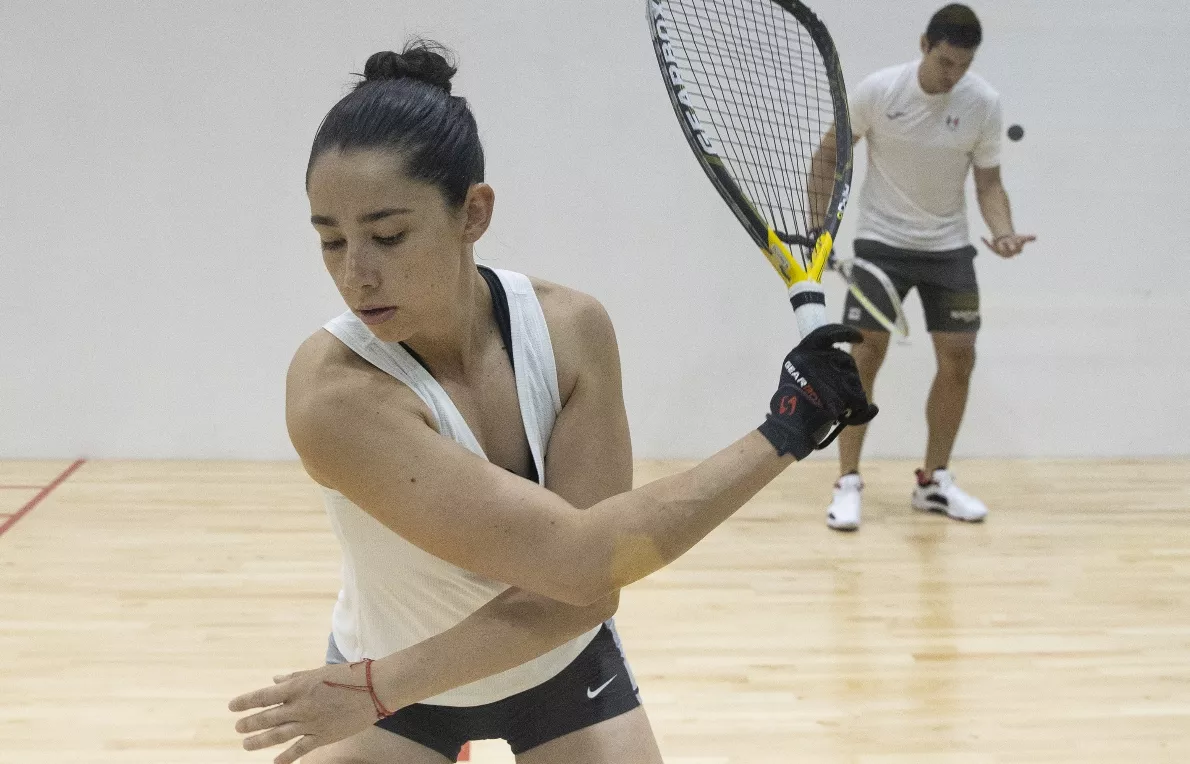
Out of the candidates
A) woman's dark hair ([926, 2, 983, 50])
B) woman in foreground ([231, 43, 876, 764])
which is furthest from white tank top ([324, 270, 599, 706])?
woman's dark hair ([926, 2, 983, 50])

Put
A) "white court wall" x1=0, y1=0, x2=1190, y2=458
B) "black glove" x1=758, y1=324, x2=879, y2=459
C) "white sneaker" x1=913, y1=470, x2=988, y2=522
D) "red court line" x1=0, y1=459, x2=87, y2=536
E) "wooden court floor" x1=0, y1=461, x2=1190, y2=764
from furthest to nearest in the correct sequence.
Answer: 1. "white court wall" x1=0, y1=0, x2=1190, y2=458
2. "white sneaker" x1=913, y1=470, x2=988, y2=522
3. "red court line" x1=0, y1=459, x2=87, y2=536
4. "wooden court floor" x1=0, y1=461, x2=1190, y2=764
5. "black glove" x1=758, y1=324, x2=879, y2=459

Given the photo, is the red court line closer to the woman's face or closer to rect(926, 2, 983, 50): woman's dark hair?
the woman's face

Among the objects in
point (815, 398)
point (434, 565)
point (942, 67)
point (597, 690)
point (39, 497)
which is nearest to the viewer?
point (815, 398)

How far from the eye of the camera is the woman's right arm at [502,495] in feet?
3.38

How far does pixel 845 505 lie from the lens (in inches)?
132

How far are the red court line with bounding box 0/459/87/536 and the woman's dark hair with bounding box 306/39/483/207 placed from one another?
8.26 ft

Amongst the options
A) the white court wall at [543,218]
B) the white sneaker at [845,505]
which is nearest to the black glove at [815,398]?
the white sneaker at [845,505]

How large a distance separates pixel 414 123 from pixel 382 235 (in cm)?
11

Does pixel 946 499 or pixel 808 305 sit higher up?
pixel 808 305

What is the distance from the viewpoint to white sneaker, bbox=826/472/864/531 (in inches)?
129

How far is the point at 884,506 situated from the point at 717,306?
2.71 feet

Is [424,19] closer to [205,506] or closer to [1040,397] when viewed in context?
[205,506]

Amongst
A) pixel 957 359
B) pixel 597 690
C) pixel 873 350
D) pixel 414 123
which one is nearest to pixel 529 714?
pixel 597 690

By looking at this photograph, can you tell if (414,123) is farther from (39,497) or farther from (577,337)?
(39,497)
